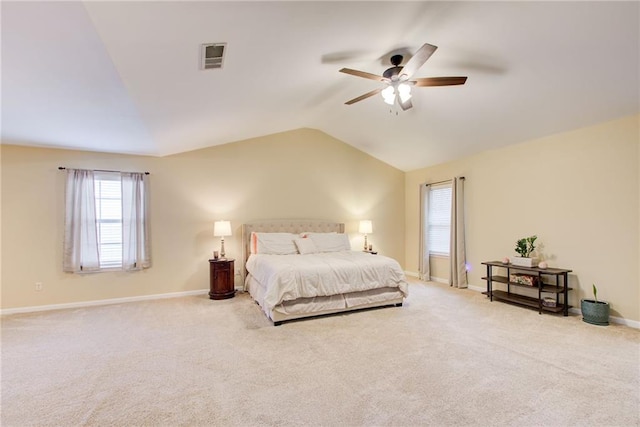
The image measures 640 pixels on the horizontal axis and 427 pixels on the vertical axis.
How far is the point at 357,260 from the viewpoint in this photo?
441cm

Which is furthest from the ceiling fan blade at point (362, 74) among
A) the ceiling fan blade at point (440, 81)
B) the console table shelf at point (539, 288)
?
the console table shelf at point (539, 288)

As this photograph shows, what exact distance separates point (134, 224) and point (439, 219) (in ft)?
18.4

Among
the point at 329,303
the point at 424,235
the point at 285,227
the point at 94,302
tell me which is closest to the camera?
the point at 329,303

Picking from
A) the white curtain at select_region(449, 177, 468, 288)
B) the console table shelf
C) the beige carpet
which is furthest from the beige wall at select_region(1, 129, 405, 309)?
the console table shelf

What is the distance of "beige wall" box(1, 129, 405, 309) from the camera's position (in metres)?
4.33

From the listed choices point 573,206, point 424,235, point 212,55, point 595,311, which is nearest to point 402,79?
point 212,55

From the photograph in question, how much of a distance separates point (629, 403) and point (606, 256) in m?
2.33

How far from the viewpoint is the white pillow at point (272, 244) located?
5.26 m

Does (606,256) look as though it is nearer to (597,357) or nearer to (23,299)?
(597,357)

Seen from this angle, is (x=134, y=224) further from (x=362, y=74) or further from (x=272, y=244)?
(x=362, y=74)

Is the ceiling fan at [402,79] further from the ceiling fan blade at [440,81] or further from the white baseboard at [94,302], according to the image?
the white baseboard at [94,302]

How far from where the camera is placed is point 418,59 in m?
2.60

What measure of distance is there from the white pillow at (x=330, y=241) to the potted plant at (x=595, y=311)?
3.47m

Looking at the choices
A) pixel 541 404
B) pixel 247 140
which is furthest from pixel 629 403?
pixel 247 140
